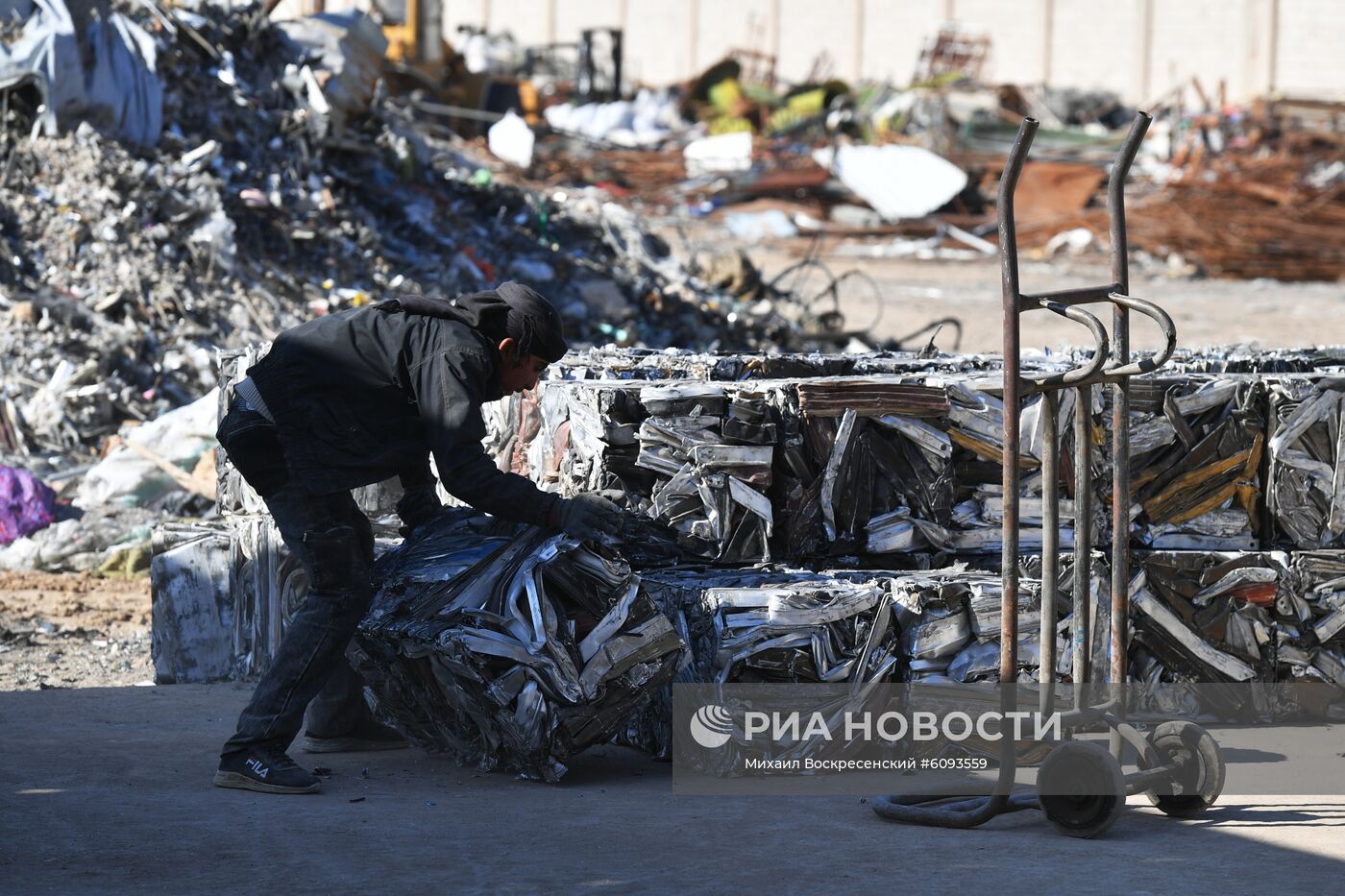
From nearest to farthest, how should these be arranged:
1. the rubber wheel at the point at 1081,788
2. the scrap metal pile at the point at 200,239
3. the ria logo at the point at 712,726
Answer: the rubber wheel at the point at 1081,788 < the ria logo at the point at 712,726 < the scrap metal pile at the point at 200,239

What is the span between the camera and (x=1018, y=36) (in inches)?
1304

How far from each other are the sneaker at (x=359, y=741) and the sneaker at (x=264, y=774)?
528 mm

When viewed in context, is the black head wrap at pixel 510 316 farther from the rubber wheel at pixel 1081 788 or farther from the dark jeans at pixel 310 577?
the rubber wheel at pixel 1081 788

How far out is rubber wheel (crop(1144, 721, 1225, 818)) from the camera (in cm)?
Answer: 374

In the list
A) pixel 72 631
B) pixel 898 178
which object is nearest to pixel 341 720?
pixel 72 631

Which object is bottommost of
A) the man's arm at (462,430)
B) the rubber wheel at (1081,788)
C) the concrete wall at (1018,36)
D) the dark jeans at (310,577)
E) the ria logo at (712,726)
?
the ria logo at (712,726)

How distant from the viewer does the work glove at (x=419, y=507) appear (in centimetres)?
449

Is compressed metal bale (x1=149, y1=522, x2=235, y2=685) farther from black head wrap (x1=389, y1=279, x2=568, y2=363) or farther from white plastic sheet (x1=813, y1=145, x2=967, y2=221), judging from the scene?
white plastic sheet (x1=813, y1=145, x2=967, y2=221)

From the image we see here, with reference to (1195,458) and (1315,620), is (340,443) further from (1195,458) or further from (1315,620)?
(1315,620)

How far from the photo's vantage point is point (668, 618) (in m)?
4.39

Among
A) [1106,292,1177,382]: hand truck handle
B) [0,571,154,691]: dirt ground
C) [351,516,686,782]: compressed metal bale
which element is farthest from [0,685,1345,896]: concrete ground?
[0,571,154,691]: dirt ground

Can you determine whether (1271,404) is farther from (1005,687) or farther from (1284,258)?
(1284,258)

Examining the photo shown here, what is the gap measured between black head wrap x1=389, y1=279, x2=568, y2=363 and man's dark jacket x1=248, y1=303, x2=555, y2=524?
0.11ft

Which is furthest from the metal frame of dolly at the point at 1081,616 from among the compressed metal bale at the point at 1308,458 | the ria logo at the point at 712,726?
the compressed metal bale at the point at 1308,458
